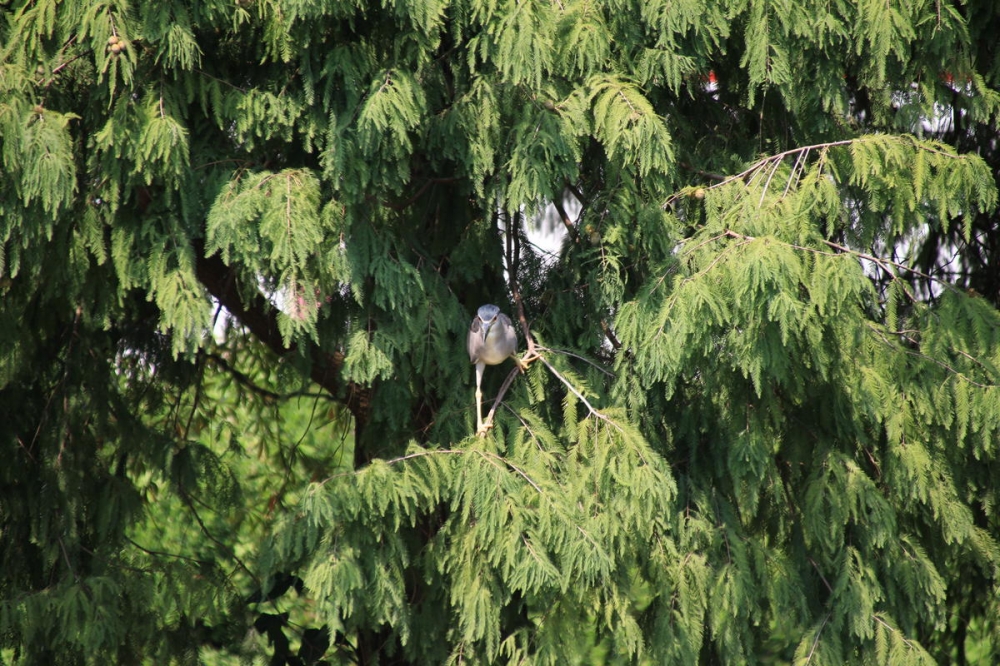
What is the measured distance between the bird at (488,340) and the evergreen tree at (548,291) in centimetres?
19

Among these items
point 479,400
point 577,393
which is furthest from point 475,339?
point 577,393

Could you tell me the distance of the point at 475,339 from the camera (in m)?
3.79

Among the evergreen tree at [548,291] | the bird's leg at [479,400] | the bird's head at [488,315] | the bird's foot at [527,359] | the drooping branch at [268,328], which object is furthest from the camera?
the drooping branch at [268,328]

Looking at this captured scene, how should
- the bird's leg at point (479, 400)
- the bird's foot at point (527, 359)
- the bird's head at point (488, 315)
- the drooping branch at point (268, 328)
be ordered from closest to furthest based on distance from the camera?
the bird's head at point (488, 315), the bird's leg at point (479, 400), the bird's foot at point (527, 359), the drooping branch at point (268, 328)

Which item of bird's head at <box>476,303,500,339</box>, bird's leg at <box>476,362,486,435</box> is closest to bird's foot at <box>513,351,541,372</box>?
bird's leg at <box>476,362,486,435</box>

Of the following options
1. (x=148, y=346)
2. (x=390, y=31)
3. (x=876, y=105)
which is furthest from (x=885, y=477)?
(x=148, y=346)

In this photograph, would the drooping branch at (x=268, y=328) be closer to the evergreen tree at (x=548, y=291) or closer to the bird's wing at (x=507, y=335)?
the evergreen tree at (x=548, y=291)

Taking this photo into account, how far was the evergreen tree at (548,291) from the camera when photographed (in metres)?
3.55

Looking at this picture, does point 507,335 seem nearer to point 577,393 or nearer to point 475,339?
point 475,339

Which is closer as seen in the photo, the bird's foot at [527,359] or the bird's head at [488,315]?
the bird's head at [488,315]

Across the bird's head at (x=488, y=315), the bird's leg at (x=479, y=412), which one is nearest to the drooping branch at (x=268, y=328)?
the bird's leg at (x=479, y=412)

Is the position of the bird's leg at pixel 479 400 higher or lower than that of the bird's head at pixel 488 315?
lower

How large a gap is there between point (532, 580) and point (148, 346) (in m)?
2.39

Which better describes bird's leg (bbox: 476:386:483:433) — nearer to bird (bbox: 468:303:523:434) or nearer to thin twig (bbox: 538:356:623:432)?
bird (bbox: 468:303:523:434)
